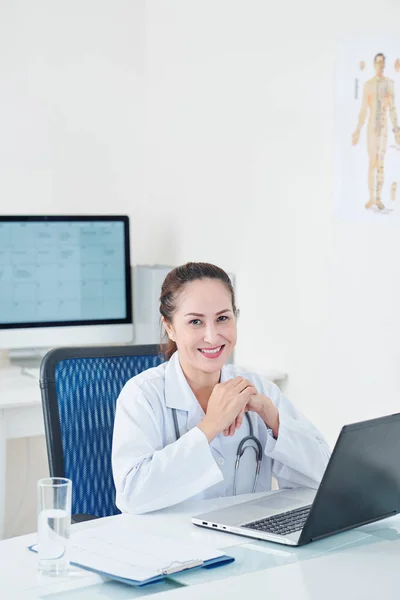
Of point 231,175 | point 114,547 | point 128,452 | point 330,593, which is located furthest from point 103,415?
point 231,175

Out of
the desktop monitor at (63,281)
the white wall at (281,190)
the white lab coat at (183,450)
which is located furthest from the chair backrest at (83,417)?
the desktop monitor at (63,281)

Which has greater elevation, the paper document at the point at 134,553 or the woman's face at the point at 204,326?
the woman's face at the point at 204,326

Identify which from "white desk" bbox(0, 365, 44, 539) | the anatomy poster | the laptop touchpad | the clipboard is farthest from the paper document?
the anatomy poster

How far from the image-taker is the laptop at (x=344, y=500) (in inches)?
56.5

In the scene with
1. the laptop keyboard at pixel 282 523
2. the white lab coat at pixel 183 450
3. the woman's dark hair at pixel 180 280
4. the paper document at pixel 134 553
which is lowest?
the laptop keyboard at pixel 282 523

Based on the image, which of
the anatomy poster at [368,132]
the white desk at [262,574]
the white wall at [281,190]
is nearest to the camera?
the white desk at [262,574]

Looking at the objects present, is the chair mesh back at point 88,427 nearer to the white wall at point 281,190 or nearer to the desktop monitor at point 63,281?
the white wall at point 281,190

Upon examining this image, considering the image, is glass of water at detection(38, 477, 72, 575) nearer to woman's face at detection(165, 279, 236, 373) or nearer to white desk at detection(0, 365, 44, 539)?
woman's face at detection(165, 279, 236, 373)

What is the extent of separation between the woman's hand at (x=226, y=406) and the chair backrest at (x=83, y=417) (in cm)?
35

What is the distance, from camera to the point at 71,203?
11.3ft

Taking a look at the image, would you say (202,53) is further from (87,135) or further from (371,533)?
(371,533)

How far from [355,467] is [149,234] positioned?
7.37 feet

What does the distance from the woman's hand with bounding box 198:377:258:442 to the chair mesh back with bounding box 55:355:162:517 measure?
0.35 m

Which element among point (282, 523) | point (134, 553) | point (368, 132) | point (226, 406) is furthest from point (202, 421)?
point (368, 132)
